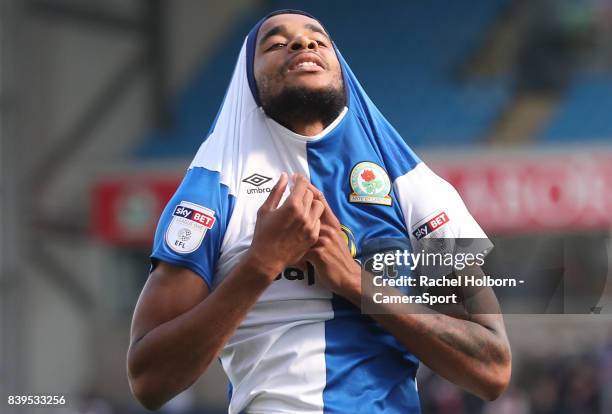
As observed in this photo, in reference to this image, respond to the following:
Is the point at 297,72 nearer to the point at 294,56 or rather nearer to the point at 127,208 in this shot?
the point at 294,56

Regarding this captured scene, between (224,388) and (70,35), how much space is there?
5357 mm

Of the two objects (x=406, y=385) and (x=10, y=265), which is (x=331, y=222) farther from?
(x=10, y=265)

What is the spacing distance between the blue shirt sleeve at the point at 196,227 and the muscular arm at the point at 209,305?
4 cm

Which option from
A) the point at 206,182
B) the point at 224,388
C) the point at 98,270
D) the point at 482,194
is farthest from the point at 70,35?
the point at 206,182

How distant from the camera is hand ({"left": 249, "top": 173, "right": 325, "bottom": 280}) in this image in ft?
7.52

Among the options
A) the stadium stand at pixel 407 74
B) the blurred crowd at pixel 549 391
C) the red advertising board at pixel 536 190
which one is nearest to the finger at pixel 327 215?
the blurred crowd at pixel 549 391

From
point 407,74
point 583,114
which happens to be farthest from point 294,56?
point 407,74

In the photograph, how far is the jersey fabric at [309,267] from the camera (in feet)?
7.94

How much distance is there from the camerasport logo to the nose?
→ 45cm

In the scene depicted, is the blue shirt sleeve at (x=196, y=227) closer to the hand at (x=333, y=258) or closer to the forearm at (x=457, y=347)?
the hand at (x=333, y=258)

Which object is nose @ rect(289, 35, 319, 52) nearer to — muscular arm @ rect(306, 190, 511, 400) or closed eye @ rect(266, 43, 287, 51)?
closed eye @ rect(266, 43, 287, 51)

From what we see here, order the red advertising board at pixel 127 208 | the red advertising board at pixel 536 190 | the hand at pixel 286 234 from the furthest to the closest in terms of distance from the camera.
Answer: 1. the red advertising board at pixel 127 208
2. the red advertising board at pixel 536 190
3. the hand at pixel 286 234

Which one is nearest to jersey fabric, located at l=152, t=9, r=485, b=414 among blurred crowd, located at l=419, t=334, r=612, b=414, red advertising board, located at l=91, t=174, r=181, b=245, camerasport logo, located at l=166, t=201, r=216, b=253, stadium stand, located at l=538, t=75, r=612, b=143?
camerasport logo, located at l=166, t=201, r=216, b=253

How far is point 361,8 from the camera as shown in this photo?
15.8 metres
